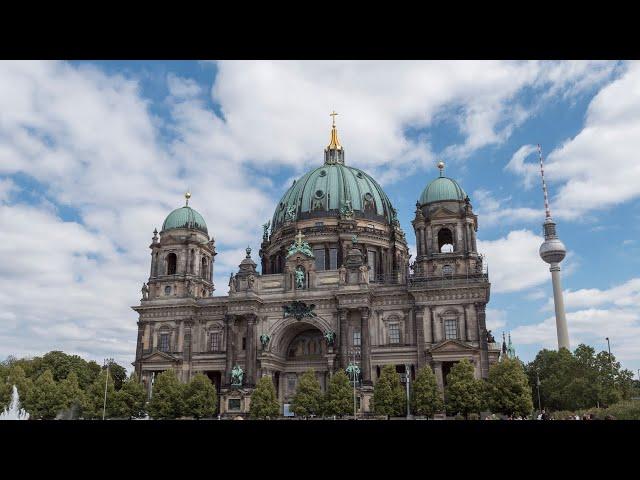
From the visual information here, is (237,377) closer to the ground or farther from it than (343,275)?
closer to the ground

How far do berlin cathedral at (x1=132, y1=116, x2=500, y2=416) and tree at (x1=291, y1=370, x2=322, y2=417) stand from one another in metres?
3.30

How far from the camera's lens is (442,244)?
70.6 metres

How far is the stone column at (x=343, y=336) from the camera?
6334 centimetres

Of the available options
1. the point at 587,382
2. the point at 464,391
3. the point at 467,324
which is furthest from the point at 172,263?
the point at 587,382

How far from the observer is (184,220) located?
3024 inches

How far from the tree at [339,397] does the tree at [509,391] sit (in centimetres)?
1330

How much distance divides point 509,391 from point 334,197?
3612 centimetres

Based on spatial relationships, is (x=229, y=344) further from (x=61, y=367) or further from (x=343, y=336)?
(x=61, y=367)

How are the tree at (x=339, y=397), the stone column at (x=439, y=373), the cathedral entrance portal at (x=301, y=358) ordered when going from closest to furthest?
the tree at (x=339, y=397) → the stone column at (x=439, y=373) → the cathedral entrance portal at (x=301, y=358)

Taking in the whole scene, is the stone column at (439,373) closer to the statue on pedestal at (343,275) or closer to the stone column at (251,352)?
the statue on pedestal at (343,275)

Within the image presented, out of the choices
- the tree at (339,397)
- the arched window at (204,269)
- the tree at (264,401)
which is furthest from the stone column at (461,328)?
the arched window at (204,269)
